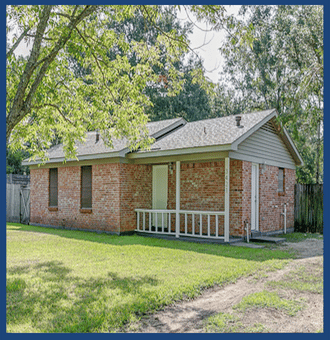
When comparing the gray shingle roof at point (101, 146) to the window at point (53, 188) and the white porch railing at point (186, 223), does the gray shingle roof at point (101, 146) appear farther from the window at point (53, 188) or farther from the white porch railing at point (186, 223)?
the white porch railing at point (186, 223)

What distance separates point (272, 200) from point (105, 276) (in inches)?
331

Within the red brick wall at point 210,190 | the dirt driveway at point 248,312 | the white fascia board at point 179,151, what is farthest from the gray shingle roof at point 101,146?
the dirt driveway at point 248,312

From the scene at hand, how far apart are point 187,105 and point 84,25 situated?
723 inches

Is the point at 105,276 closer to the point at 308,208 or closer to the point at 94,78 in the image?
the point at 94,78

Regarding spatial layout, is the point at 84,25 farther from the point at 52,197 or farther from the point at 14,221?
the point at 14,221

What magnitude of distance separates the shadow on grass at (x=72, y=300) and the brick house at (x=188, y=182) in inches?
191

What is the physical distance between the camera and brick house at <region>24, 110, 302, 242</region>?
1090cm

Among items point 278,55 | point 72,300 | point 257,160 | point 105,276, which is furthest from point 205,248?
point 278,55

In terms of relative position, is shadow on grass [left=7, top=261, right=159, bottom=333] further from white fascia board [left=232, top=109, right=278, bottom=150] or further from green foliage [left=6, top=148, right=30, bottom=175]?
green foliage [left=6, top=148, right=30, bottom=175]

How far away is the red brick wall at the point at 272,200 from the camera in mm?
12211

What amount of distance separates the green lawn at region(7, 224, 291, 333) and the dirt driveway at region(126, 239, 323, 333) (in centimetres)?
22

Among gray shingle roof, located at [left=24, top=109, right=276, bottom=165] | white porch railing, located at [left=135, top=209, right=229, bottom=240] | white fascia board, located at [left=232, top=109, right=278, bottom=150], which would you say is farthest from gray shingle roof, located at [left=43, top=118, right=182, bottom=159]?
white fascia board, located at [left=232, top=109, right=278, bottom=150]

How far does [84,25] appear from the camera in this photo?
7129 millimetres

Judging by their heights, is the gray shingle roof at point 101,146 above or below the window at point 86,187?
above
